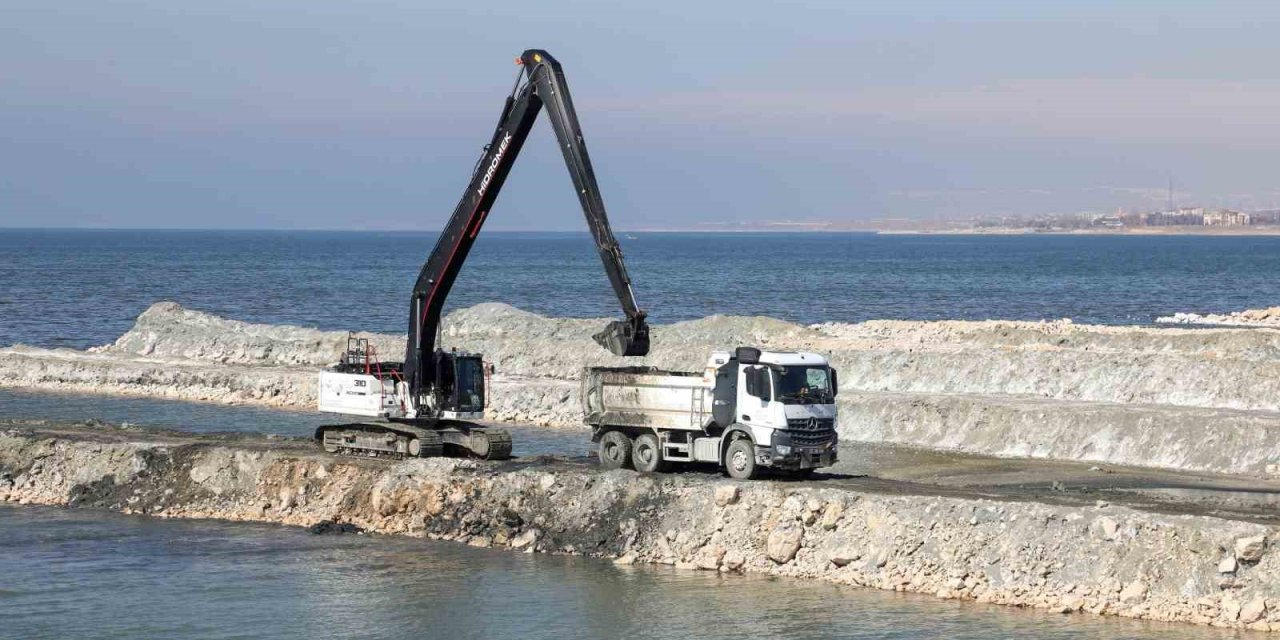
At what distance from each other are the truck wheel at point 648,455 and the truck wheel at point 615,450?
0.23 m

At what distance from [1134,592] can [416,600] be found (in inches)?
467

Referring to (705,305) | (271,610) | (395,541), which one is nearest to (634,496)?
(395,541)

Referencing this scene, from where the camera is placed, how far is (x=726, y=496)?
93.7ft

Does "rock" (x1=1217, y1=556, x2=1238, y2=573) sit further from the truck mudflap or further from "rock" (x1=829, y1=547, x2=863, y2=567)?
the truck mudflap

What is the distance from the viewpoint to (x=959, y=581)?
85.0 feet

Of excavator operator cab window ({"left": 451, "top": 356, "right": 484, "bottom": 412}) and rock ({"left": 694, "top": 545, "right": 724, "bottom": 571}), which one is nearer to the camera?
rock ({"left": 694, "top": 545, "right": 724, "bottom": 571})

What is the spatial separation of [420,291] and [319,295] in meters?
86.2

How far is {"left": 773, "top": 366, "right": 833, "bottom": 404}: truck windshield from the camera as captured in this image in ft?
97.3

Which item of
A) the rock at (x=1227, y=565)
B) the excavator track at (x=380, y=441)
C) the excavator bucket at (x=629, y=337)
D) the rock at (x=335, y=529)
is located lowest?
the rock at (x=335, y=529)

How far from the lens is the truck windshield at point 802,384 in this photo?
29.7 metres

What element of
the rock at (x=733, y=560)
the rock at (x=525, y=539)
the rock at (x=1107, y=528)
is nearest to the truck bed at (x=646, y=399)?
the rock at (x=525, y=539)

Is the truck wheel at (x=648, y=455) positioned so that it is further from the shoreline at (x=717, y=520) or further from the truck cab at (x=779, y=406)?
the truck cab at (x=779, y=406)

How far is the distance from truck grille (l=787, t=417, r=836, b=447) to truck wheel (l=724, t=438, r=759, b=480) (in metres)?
0.88

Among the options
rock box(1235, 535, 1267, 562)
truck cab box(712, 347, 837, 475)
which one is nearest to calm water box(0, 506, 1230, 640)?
rock box(1235, 535, 1267, 562)
